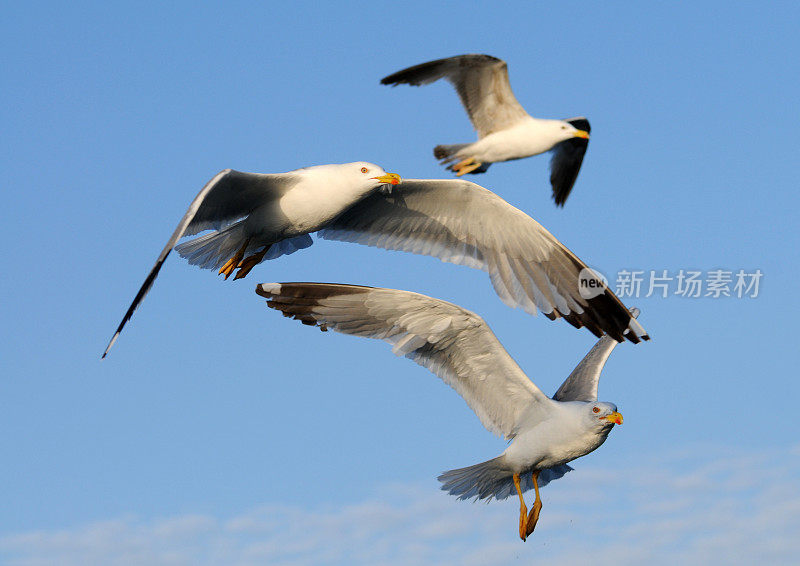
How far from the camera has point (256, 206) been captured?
9055 millimetres

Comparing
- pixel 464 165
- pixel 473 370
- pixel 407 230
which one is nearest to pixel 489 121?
pixel 464 165

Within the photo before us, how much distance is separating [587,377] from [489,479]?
5.53ft

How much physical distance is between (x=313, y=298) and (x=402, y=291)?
878 millimetres

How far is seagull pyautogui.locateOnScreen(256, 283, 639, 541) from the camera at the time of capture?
9000mm

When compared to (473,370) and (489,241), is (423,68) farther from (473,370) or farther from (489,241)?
(473,370)

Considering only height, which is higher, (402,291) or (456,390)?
(402,291)

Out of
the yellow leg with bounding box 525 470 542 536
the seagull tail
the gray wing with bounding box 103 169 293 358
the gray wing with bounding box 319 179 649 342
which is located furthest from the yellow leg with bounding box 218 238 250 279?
the yellow leg with bounding box 525 470 542 536

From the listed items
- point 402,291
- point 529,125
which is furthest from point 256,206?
point 529,125

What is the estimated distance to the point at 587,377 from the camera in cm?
1062

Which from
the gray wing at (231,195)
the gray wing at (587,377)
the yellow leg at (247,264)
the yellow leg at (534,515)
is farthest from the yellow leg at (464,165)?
the yellow leg at (534,515)

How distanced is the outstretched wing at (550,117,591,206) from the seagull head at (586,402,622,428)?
4308 millimetres

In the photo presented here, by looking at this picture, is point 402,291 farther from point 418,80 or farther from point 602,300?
point 418,80

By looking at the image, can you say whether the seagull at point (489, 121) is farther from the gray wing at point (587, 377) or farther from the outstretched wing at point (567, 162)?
the gray wing at point (587, 377)

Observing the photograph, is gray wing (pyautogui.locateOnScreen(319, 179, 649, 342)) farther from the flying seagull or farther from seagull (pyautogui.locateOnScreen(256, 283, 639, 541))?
seagull (pyautogui.locateOnScreen(256, 283, 639, 541))
